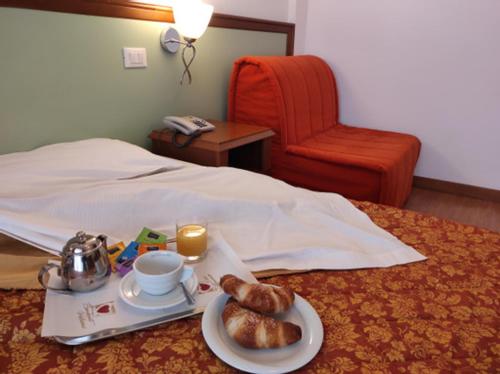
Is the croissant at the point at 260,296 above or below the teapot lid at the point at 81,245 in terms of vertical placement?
below

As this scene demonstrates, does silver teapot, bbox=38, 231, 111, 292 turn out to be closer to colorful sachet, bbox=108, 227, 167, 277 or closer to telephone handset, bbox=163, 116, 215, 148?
colorful sachet, bbox=108, 227, 167, 277

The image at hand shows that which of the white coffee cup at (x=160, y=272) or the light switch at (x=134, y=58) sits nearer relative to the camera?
the white coffee cup at (x=160, y=272)

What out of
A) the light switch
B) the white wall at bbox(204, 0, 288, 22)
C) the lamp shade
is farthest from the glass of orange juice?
the white wall at bbox(204, 0, 288, 22)

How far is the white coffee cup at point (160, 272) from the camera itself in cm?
78

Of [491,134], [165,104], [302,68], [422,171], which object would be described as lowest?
[422,171]

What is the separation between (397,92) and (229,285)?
9.10 feet

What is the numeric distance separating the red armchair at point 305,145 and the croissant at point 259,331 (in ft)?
5.53

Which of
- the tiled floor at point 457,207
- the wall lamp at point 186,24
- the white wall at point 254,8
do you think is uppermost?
the white wall at point 254,8

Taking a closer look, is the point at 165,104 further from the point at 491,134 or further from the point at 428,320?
the point at 491,134

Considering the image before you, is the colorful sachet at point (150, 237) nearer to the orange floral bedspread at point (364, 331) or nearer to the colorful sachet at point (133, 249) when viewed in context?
the colorful sachet at point (133, 249)

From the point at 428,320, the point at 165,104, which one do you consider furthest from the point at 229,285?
the point at 165,104

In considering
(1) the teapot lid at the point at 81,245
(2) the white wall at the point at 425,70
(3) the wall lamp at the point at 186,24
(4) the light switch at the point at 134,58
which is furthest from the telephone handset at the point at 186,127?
(2) the white wall at the point at 425,70

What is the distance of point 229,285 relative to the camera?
77cm

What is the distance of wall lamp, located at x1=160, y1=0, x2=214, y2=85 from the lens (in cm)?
194
